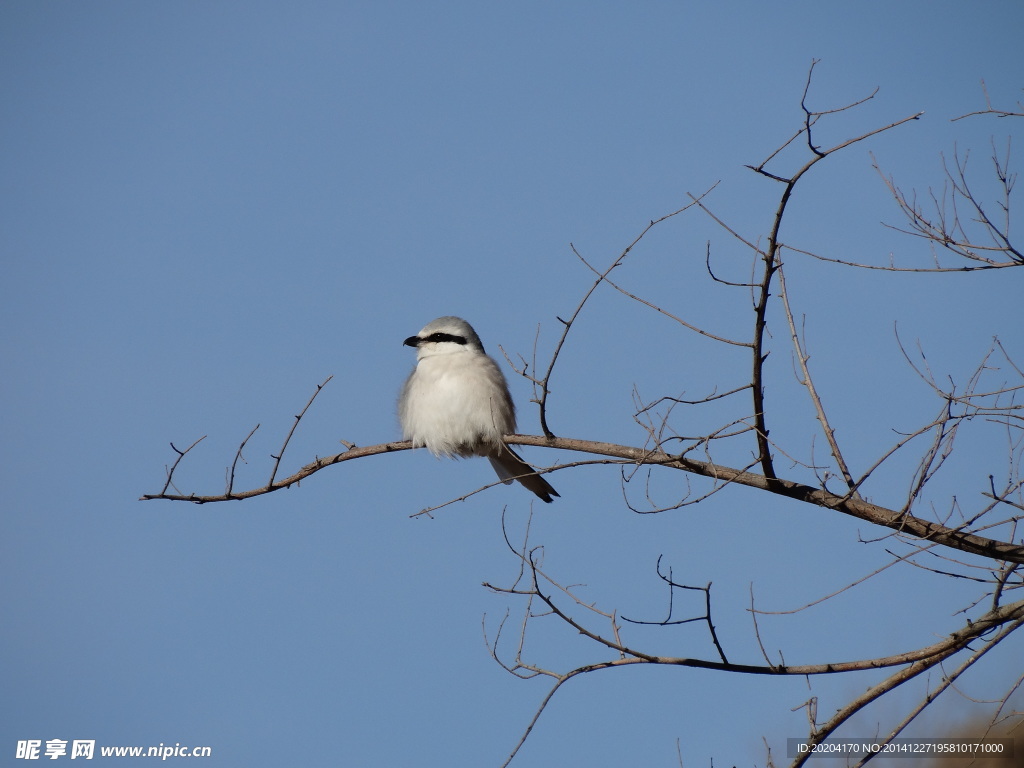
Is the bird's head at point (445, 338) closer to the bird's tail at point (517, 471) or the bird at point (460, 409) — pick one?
the bird at point (460, 409)

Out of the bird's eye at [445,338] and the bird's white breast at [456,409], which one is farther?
the bird's eye at [445,338]

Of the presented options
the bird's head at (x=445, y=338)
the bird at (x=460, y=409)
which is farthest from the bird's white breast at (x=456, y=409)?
the bird's head at (x=445, y=338)

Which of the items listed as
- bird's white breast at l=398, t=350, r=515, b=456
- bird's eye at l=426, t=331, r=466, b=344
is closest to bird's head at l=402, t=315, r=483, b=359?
bird's eye at l=426, t=331, r=466, b=344

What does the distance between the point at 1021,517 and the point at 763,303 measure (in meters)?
1.24

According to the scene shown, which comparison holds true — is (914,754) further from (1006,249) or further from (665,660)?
(1006,249)

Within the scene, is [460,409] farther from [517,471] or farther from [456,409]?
[517,471]

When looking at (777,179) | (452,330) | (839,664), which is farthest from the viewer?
(452,330)

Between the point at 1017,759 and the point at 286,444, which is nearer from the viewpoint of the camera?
the point at 286,444

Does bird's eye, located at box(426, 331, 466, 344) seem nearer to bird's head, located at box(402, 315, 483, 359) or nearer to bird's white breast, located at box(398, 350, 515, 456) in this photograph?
bird's head, located at box(402, 315, 483, 359)

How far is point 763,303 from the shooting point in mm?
3758

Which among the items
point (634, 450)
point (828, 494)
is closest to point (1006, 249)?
point (828, 494)

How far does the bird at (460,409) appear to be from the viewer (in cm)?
659

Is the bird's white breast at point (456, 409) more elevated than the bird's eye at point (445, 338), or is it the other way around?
the bird's eye at point (445, 338)

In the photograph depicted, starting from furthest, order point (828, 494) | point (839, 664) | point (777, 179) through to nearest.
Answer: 1. point (828, 494)
2. point (839, 664)
3. point (777, 179)
